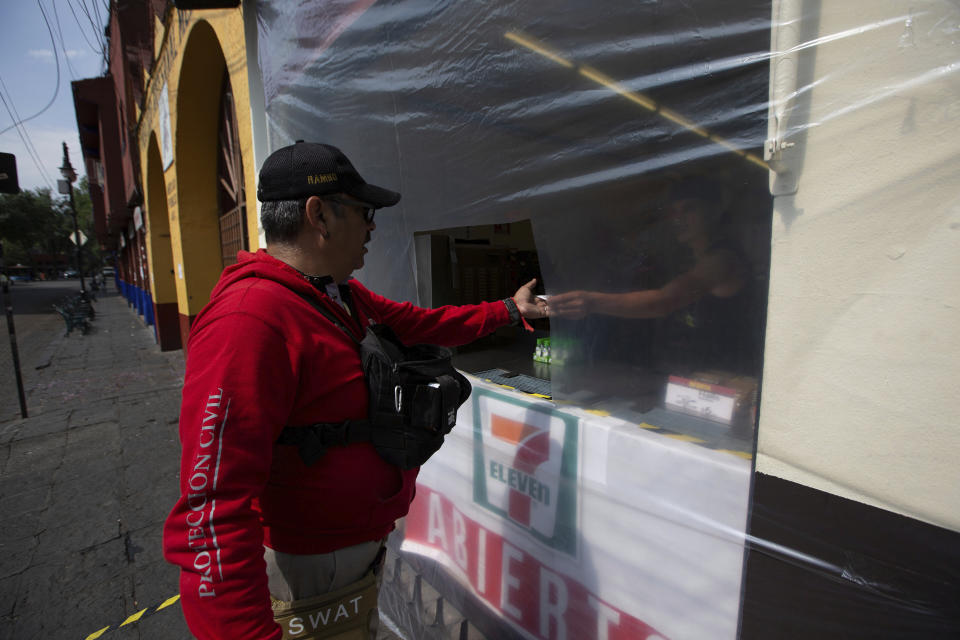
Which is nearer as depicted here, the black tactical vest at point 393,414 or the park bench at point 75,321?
the black tactical vest at point 393,414

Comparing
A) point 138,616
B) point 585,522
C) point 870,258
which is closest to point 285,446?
point 585,522

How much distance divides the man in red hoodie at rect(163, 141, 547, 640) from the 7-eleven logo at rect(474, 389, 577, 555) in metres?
0.57

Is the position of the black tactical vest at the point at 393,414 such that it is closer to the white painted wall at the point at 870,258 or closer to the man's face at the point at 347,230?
the man's face at the point at 347,230

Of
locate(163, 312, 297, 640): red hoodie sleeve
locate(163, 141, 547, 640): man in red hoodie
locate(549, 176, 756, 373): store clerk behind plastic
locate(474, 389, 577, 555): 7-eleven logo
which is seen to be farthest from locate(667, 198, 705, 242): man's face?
locate(163, 312, 297, 640): red hoodie sleeve

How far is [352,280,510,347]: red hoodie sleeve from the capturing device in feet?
6.43

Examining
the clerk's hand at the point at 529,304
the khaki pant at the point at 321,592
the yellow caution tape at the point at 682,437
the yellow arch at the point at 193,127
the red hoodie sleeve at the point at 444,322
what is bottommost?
the khaki pant at the point at 321,592

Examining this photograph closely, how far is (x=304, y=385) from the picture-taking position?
115 centimetres

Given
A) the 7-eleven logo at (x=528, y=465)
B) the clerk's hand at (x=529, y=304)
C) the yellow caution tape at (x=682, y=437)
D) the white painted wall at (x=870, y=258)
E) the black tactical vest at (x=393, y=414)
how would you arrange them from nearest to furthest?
the white painted wall at (x=870, y=258), the black tactical vest at (x=393, y=414), the yellow caution tape at (x=682, y=437), the 7-eleven logo at (x=528, y=465), the clerk's hand at (x=529, y=304)

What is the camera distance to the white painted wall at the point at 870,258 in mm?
895

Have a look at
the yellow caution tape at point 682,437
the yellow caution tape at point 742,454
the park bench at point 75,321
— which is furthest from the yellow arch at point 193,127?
the park bench at point 75,321

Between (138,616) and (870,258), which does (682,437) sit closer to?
(870,258)

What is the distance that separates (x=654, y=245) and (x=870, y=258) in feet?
1.75

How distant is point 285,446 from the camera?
45.9 inches

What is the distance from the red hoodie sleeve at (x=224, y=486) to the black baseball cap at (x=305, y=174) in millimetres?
435
